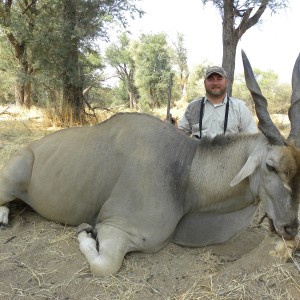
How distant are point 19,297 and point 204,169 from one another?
1738 millimetres

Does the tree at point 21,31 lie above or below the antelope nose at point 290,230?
above

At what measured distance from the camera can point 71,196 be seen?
3.65 meters

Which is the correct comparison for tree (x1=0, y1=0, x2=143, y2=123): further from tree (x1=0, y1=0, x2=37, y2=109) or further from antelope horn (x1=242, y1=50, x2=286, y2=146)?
antelope horn (x1=242, y1=50, x2=286, y2=146)

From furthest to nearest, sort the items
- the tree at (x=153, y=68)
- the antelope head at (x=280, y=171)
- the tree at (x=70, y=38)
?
the tree at (x=153, y=68) < the tree at (x=70, y=38) < the antelope head at (x=280, y=171)

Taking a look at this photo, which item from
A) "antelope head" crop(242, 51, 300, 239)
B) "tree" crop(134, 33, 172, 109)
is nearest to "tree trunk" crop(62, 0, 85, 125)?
"antelope head" crop(242, 51, 300, 239)

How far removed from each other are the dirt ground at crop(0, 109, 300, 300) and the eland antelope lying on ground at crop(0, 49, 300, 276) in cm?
12

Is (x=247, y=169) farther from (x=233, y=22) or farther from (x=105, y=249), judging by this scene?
(x=233, y=22)

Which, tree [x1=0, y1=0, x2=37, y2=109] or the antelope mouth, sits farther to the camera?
tree [x1=0, y1=0, x2=37, y2=109]

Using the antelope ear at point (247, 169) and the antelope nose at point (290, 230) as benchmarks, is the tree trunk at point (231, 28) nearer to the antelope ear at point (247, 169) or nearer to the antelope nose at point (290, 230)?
the antelope ear at point (247, 169)

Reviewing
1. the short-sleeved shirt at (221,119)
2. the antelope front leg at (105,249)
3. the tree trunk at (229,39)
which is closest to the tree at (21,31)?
the tree trunk at (229,39)

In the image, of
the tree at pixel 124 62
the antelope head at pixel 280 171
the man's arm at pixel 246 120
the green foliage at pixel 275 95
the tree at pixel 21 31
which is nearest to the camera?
the antelope head at pixel 280 171

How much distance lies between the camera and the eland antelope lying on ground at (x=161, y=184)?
2902mm

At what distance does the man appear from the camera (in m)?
4.64

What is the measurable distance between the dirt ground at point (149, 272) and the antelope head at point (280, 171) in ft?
0.84
